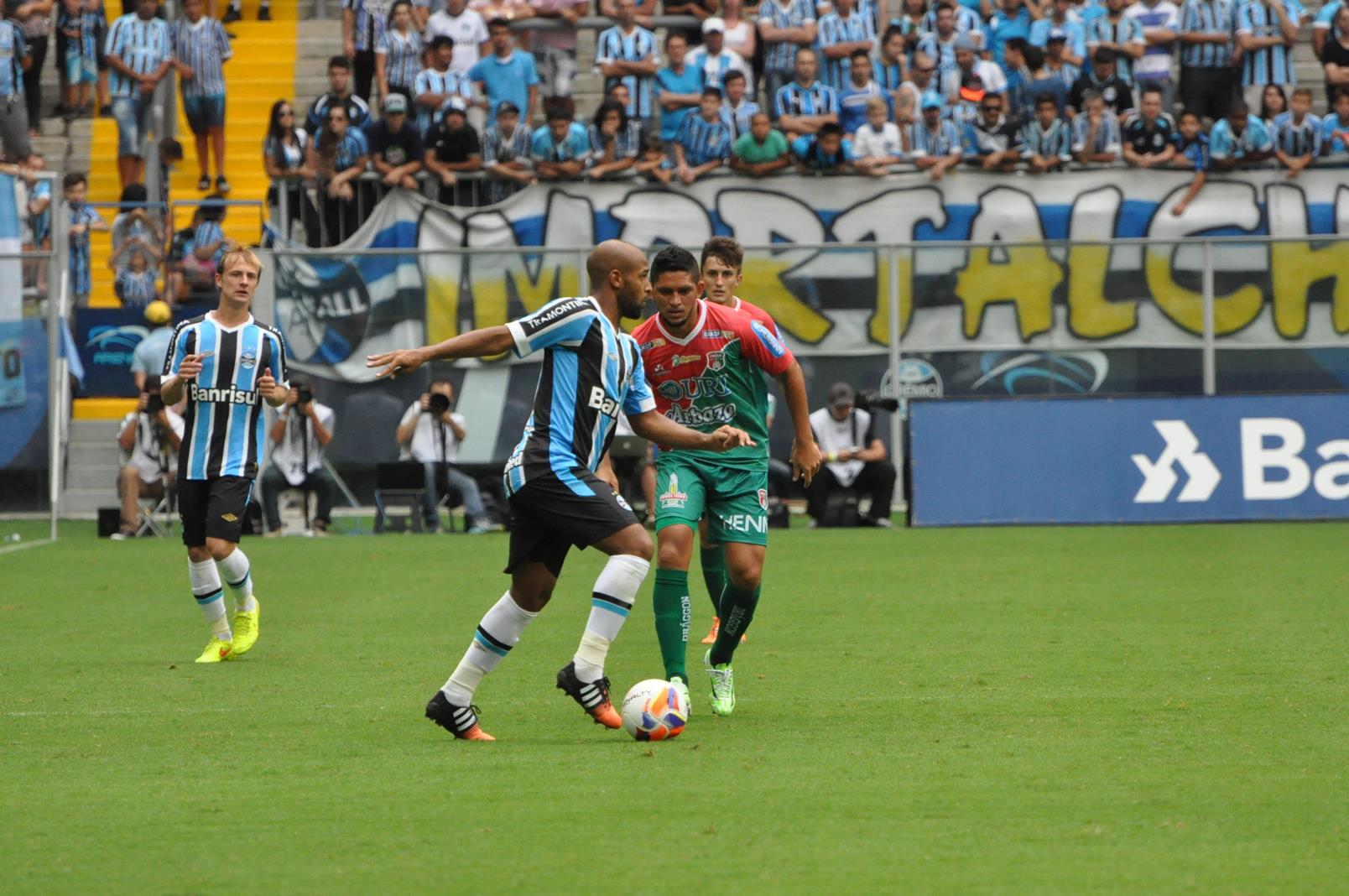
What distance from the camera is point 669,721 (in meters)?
7.27

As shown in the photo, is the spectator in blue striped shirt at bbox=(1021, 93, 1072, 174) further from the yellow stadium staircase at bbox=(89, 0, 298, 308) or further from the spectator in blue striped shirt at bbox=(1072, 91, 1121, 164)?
the yellow stadium staircase at bbox=(89, 0, 298, 308)

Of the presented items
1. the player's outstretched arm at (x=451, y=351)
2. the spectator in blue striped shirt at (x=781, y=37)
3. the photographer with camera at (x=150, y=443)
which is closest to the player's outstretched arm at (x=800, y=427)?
the player's outstretched arm at (x=451, y=351)

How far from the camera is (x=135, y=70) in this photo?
23922 millimetres

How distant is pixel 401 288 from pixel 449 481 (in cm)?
248

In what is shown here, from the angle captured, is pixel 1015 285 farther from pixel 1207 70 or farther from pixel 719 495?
pixel 719 495

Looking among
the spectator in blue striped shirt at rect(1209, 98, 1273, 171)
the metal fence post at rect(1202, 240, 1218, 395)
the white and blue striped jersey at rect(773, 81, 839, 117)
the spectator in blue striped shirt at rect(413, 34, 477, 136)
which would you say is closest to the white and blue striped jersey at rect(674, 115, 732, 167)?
the white and blue striped jersey at rect(773, 81, 839, 117)

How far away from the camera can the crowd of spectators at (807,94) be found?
2234 centimetres

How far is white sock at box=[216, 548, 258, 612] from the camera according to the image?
33.7 feet

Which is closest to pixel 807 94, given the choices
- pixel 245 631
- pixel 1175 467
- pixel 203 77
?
pixel 1175 467

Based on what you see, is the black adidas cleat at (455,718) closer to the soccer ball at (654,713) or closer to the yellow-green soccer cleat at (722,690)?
the soccer ball at (654,713)

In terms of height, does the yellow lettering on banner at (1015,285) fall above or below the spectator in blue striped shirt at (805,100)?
below

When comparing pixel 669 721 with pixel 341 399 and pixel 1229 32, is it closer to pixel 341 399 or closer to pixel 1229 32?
pixel 341 399

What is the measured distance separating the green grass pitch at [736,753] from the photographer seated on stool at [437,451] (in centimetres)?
666

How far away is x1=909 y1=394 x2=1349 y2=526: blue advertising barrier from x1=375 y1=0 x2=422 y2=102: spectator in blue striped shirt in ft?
29.0
